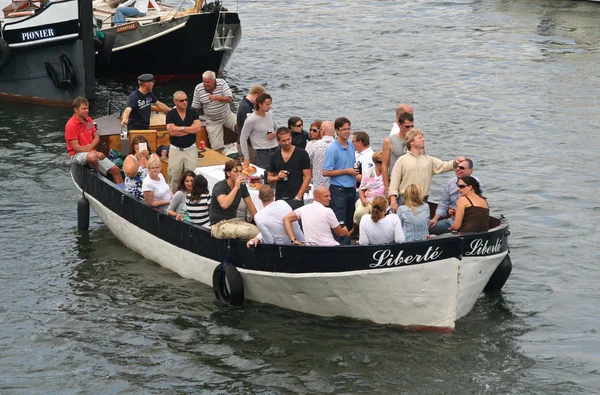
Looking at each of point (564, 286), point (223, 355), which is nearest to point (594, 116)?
point (564, 286)

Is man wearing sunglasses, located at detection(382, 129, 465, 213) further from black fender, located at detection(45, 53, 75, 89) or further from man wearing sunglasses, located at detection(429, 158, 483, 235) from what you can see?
black fender, located at detection(45, 53, 75, 89)

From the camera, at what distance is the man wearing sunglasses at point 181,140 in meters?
15.2

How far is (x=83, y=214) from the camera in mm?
17172

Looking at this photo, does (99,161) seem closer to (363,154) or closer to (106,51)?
(363,154)

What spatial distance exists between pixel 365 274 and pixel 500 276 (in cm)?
247

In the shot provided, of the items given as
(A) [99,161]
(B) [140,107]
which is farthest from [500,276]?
(A) [99,161]

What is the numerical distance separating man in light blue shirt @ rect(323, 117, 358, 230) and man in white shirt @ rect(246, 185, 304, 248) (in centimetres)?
97

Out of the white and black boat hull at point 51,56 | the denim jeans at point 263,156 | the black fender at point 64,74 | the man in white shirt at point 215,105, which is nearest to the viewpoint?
the denim jeans at point 263,156

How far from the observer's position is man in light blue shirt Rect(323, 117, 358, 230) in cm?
1359

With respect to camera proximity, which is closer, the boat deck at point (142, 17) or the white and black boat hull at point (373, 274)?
the white and black boat hull at point (373, 274)

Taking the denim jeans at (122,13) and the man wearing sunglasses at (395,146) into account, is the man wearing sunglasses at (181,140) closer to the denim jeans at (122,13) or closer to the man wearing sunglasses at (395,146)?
the man wearing sunglasses at (395,146)

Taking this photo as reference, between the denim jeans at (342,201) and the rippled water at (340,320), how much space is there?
145cm

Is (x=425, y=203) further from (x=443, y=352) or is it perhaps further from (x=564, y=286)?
(x=564, y=286)

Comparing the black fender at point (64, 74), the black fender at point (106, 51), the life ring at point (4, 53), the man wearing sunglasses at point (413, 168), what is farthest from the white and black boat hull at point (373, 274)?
the black fender at point (106, 51)
